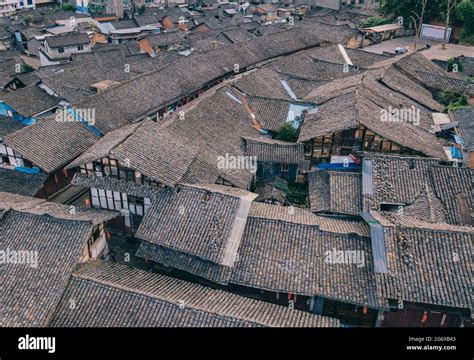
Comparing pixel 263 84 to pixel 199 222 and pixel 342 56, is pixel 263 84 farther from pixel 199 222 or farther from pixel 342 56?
pixel 199 222

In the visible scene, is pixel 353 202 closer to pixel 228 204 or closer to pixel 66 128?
pixel 228 204

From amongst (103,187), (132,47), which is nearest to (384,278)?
(103,187)

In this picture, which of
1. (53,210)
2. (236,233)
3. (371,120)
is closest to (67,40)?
(53,210)

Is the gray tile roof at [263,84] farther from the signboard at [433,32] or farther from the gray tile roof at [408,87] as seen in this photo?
the signboard at [433,32]

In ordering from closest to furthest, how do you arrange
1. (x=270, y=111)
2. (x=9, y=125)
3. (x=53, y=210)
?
(x=53, y=210), (x=9, y=125), (x=270, y=111)

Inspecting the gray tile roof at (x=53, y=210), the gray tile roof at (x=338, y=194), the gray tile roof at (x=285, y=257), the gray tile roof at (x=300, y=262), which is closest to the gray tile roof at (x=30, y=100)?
the gray tile roof at (x=53, y=210)
